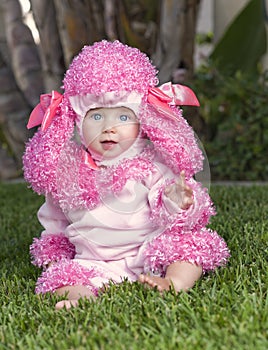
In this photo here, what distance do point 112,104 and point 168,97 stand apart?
7.2 inches

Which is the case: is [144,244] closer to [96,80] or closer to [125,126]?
[125,126]

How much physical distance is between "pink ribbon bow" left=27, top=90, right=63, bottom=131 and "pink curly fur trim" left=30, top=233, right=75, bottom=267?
1.30ft

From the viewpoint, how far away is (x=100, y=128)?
7.31 feet

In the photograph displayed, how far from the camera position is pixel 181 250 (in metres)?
2.15

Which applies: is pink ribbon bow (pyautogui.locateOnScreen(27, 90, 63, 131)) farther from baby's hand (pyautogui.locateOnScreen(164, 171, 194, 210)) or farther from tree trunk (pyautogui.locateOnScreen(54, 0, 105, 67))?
tree trunk (pyautogui.locateOnScreen(54, 0, 105, 67))

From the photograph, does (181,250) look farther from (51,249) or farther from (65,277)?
(51,249)

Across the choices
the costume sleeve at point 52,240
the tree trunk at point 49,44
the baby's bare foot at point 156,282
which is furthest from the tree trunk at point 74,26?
the baby's bare foot at point 156,282

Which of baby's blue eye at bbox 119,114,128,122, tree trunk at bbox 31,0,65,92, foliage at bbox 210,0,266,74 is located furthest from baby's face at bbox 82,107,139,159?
foliage at bbox 210,0,266,74

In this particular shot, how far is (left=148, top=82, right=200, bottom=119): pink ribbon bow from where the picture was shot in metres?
2.24

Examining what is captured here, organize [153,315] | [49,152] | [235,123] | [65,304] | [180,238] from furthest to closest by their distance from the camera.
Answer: [235,123]
[49,152]
[180,238]
[65,304]
[153,315]

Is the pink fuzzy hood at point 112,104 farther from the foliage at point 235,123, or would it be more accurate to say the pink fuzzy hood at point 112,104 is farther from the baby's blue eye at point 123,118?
the foliage at point 235,123

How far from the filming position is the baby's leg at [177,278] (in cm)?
200

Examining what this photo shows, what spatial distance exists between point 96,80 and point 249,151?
11.8 feet

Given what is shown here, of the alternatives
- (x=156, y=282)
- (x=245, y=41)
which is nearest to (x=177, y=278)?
(x=156, y=282)
